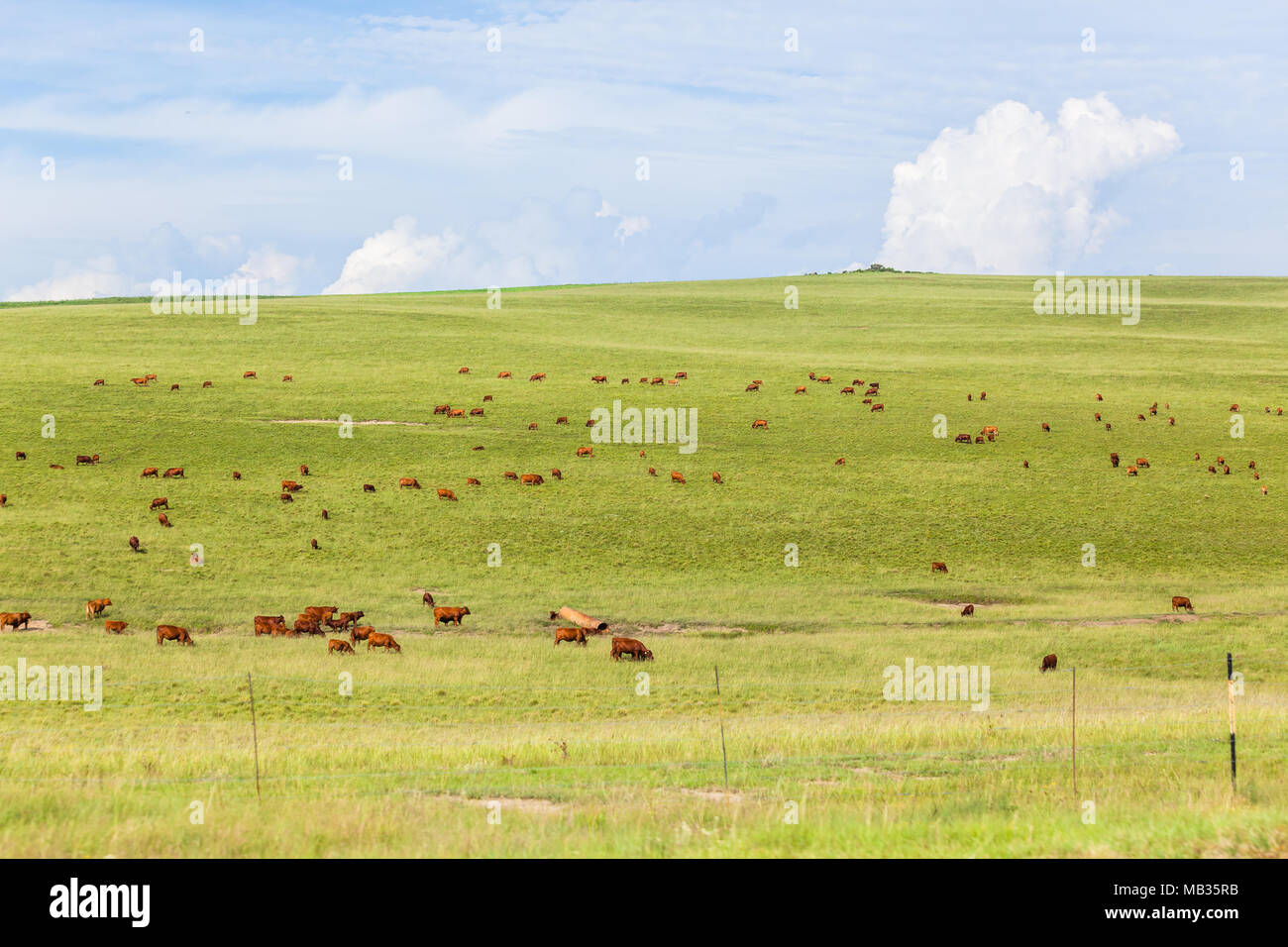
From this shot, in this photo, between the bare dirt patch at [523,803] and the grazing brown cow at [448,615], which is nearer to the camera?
the bare dirt patch at [523,803]

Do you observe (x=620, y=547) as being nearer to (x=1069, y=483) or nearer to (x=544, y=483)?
(x=544, y=483)

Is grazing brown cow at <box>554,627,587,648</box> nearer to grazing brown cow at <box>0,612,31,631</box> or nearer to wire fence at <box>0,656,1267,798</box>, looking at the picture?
wire fence at <box>0,656,1267,798</box>

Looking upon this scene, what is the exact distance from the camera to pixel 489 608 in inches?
1403

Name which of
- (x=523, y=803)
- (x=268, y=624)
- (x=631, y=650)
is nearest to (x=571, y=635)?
(x=631, y=650)

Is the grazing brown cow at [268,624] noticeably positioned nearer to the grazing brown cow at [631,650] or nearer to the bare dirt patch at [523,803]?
the grazing brown cow at [631,650]

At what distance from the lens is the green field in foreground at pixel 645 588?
13.2 meters

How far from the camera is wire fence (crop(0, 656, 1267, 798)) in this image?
51.2 ft

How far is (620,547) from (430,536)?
25.5 feet

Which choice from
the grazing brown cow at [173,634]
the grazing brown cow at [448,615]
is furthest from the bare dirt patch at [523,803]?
the grazing brown cow at [448,615]

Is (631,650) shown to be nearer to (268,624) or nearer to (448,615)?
(448,615)

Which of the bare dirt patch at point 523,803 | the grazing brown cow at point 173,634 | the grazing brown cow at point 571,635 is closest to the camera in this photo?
the bare dirt patch at point 523,803

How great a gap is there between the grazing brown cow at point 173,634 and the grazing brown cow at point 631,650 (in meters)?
12.3
